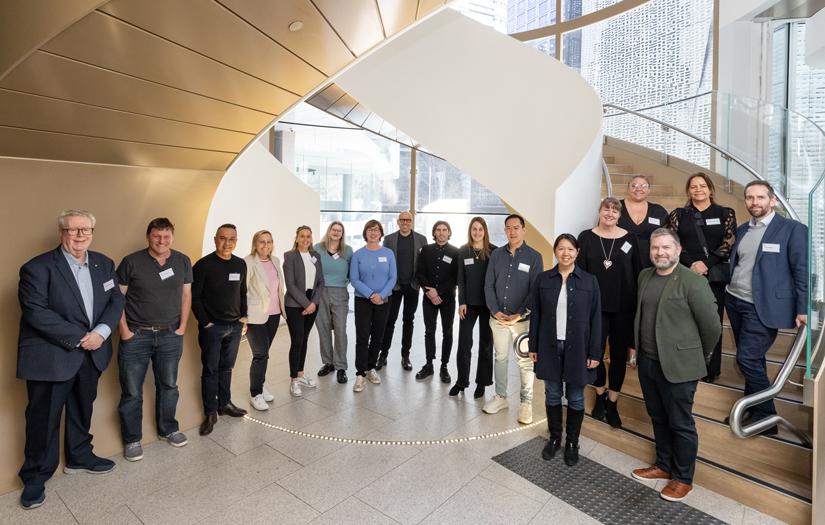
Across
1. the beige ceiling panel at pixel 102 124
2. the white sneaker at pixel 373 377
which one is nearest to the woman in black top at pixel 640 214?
the white sneaker at pixel 373 377

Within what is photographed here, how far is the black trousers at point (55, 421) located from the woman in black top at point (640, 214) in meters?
3.67

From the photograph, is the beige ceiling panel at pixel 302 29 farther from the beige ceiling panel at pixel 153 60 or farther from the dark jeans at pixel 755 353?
the dark jeans at pixel 755 353

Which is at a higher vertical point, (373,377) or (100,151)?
(100,151)

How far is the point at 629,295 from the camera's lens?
3193mm

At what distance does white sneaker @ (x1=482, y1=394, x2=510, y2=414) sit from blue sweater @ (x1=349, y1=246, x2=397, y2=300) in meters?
1.33

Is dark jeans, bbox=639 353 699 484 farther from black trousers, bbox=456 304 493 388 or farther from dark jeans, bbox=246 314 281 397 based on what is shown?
dark jeans, bbox=246 314 281 397

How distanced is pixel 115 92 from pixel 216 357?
2.03 m

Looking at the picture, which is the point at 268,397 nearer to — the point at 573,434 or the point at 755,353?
the point at 573,434

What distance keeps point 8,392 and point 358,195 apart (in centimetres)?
753

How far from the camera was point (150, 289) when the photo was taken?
3.07 m

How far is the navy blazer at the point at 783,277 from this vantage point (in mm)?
2652

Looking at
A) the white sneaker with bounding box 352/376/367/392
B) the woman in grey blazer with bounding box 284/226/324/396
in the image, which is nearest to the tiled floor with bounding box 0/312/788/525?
the white sneaker with bounding box 352/376/367/392

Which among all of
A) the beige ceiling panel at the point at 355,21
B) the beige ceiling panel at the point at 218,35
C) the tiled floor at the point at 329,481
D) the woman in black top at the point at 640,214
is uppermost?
the beige ceiling panel at the point at 355,21

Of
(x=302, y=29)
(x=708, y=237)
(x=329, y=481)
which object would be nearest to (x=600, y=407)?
(x=708, y=237)
